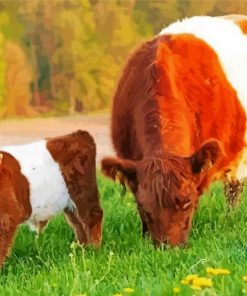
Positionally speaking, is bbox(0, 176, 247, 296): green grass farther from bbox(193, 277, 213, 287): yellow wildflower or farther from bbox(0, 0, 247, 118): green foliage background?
Answer: bbox(0, 0, 247, 118): green foliage background

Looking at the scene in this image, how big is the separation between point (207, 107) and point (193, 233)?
3.33ft

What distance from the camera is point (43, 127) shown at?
48.1 feet

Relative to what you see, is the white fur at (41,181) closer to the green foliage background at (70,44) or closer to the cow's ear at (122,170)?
the cow's ear at (122,170)

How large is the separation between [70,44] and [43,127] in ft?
4.57

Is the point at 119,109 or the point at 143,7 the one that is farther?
the point at 143,7

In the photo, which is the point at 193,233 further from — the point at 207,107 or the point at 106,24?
the point at 106,24

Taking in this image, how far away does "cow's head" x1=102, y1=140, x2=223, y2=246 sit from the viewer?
6.89 m

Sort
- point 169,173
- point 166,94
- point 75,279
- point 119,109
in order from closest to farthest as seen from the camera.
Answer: point 75,279 < point 169,173 < point 166,94 < point 119,109

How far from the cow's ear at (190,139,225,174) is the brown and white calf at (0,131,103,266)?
99 cm

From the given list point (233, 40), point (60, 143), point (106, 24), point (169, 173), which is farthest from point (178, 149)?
point (106, 24)

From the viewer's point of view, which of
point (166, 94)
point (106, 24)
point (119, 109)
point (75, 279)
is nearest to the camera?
point (75, 279)

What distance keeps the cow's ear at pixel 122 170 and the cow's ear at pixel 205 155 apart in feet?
1.41

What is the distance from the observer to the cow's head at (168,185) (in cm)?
689

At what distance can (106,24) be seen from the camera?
47.9 ft
